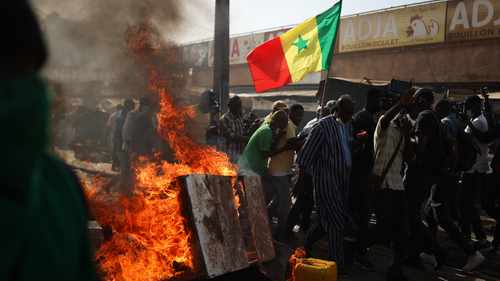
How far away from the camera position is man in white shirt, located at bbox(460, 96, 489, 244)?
7.43m

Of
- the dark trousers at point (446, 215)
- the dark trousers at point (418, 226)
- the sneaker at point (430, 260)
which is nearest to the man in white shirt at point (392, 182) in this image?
the dark trousers at point (418, 226)

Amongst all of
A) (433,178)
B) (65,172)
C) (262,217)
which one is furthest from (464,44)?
(65,172)

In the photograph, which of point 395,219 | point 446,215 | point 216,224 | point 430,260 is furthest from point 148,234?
point 446,215

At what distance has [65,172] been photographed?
4.38ft

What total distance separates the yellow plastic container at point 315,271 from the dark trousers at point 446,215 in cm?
247

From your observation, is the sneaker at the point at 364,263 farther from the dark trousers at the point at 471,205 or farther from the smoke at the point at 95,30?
the smoke at the point at 95,30

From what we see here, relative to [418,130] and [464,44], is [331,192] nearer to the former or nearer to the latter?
[418,130]

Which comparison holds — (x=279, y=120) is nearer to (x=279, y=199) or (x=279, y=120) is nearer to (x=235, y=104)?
(x=279, y=199)

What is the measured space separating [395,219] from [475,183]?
2.87 metres

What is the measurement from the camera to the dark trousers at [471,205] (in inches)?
290

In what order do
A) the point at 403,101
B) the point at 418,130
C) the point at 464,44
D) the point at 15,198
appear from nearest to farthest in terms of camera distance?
the point at 15,198 < the point at 403,101 < the point at 418,130 < the point at 464,44

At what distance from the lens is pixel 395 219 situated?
5875 millimetres

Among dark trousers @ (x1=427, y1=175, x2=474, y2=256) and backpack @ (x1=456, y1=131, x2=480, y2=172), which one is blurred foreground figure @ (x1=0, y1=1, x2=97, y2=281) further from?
backpack @ (x1=456, y1=131, x2=480, y2=172)

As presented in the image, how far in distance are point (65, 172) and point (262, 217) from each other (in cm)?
405
